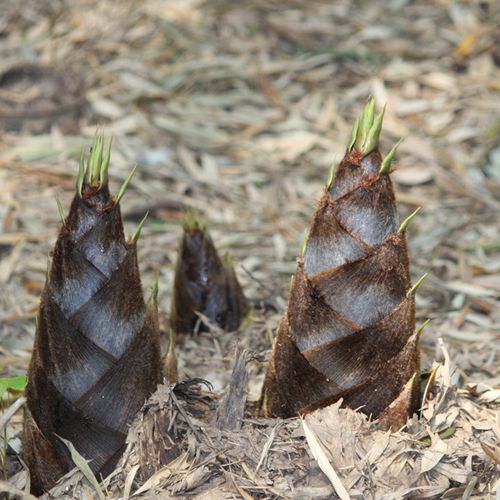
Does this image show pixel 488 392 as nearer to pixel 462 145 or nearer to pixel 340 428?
pixel 340 428

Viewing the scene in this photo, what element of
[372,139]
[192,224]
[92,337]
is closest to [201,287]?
[192,224]

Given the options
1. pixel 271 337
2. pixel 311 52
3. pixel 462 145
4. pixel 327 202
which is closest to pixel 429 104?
pixel 462 145

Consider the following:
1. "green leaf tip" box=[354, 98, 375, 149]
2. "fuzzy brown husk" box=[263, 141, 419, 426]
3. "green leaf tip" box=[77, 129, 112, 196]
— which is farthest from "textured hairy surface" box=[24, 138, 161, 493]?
"green leaf tip" box=[354, 98, 375, 149]

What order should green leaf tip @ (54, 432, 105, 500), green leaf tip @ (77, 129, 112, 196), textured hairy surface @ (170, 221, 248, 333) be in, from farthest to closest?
textured hairy surface @ (170, 221, 248, 333) < green leaf tip @ (54, 432, 105, 500) < green leaf tip @ (77, 129, 112, 196)

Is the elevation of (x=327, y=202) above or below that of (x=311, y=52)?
above

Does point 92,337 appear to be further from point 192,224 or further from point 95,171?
point 192,224

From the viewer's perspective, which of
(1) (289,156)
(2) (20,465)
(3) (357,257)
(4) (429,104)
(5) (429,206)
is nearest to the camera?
(3) (357,257)

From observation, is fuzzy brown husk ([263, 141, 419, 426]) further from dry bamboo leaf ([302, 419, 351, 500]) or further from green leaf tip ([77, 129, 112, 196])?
green leaf tip ([77, 129, 112, 196])

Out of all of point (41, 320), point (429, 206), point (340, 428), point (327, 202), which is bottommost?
point (429, 206)
